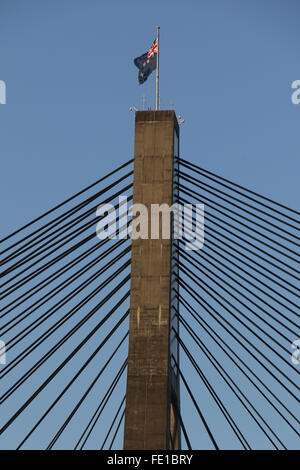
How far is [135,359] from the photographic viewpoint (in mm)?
41594

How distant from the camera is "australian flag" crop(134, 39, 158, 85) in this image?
159 feet

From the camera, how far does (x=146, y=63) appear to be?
159 feet

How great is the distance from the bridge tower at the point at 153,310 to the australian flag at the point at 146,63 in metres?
3.81

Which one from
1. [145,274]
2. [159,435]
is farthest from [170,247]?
[159,435]

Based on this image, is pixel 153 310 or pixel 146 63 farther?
pixel 146 63

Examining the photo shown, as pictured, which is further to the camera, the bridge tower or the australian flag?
the australian flag

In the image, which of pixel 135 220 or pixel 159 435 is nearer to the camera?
pixel 159 435

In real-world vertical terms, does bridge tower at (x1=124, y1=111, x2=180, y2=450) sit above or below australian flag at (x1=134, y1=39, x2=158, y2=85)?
below

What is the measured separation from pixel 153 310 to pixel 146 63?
12193 millimetres

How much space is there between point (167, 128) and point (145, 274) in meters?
6.16

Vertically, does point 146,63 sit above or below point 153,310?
above

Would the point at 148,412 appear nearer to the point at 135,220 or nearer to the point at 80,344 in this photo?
the point at 80,344

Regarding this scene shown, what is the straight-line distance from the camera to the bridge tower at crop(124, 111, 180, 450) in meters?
40.8

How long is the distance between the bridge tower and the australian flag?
3.81 meters
